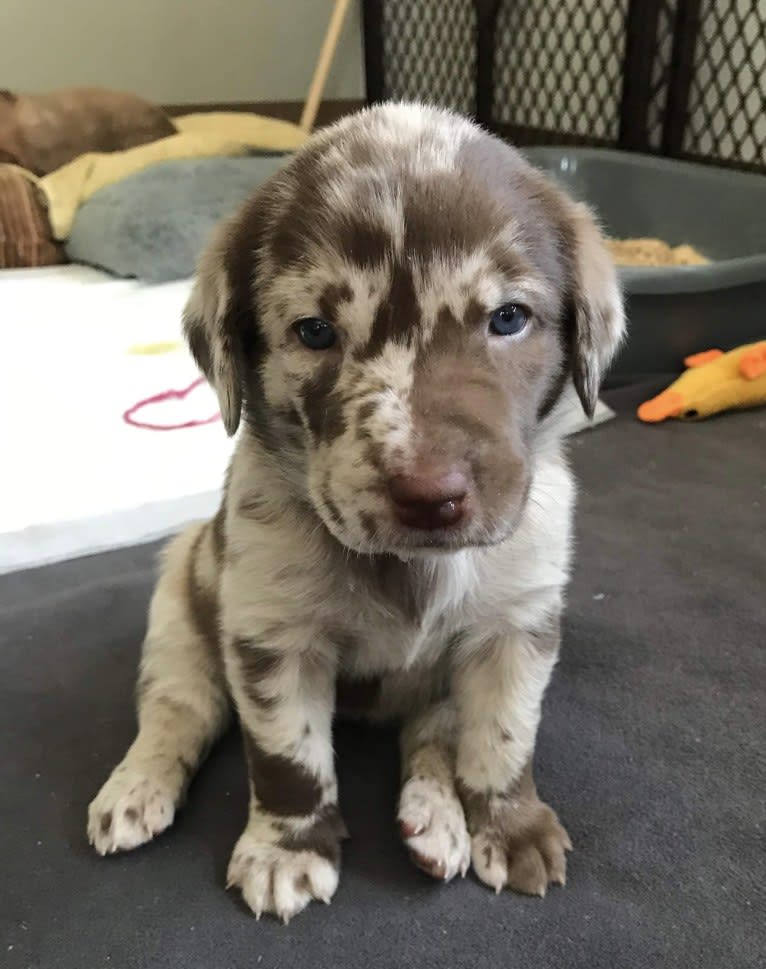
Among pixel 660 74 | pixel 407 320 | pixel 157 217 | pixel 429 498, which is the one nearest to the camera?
pixel 429 498

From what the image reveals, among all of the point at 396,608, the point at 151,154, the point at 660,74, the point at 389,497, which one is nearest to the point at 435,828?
the point at 396,608

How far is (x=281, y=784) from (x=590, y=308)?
3.03 feet

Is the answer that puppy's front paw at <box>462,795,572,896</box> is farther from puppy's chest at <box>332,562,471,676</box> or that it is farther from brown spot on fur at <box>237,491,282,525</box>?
brown spot on fur at <box>237,491,282,525</box>

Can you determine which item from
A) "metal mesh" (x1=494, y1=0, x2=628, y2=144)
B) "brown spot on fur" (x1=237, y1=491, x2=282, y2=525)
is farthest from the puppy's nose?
"metal mesh" (x1=494, y1=0, x2=628, y2=144)

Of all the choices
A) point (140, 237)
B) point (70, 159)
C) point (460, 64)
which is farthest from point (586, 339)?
point (460, 64)

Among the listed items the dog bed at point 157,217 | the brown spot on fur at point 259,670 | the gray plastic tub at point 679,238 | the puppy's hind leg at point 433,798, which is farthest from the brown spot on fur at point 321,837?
the dog bed at point 157,217

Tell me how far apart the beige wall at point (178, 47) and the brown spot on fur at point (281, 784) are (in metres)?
5.70

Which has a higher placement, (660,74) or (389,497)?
(389,497)

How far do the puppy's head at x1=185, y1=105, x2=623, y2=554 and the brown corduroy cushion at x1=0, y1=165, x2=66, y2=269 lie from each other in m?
3.64

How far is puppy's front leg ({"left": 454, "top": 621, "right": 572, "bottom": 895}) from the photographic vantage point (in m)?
1.67

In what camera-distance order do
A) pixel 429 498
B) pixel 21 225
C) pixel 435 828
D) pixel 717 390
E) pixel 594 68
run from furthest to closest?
pixel 594 68, pixel 21 225, pixel 717 390, pixel 435 828, pixel 429 498

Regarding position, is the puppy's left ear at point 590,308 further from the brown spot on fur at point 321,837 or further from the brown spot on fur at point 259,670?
the brown spot on fur at point 321,837

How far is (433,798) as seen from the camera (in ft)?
5.64

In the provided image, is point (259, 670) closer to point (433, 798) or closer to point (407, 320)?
point (433, 798)
